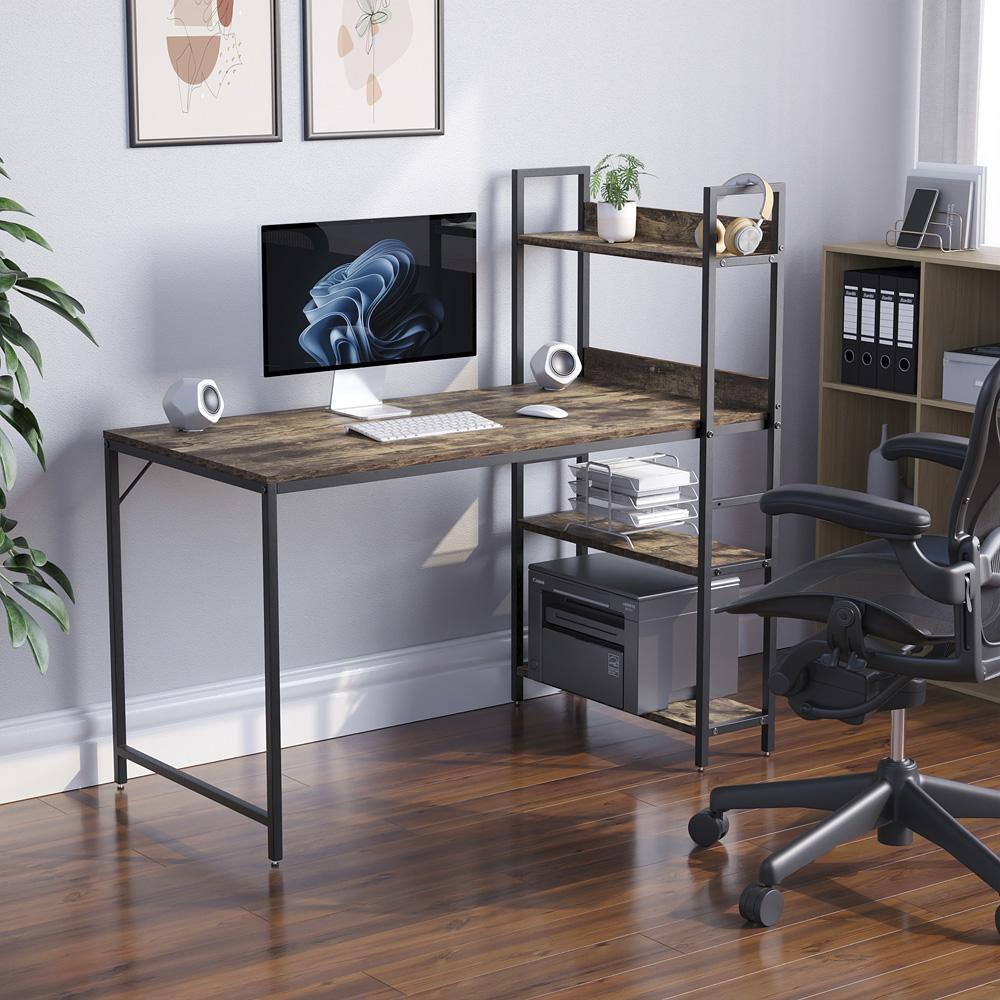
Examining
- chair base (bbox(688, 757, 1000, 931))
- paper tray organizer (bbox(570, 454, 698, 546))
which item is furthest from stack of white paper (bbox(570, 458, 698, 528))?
chair base (bbox(688, 757, 1000, 931))

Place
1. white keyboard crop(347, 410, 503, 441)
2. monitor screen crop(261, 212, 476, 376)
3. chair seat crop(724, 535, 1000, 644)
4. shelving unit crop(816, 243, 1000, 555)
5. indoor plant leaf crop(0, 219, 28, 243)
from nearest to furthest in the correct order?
1. chair seat crop(724, 535, 1000, 644)
2. indoor plant leaf crop(0, 219, 28, 243)
3. white keyboard crop(347, 410, 503, 441)
4. monitor screen crop(261, 212, 476, 376)
5. shelving unit crop(816, 243, 1000, 555)

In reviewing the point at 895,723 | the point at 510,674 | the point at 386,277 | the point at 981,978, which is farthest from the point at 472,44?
the point at 981,978

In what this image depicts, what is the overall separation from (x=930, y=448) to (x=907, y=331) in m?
1.07

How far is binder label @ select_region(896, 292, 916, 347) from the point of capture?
14.2 ft

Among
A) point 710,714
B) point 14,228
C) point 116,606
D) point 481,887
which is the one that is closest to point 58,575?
point 116,606

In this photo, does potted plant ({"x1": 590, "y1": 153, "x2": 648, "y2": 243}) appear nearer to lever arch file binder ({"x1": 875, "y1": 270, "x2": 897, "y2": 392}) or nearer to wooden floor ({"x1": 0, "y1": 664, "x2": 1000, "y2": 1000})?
lever arch file binder ({"x1": 875, "y1": 270, "x2": 897, "y2": 392})

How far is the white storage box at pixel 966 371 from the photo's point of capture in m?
4.20

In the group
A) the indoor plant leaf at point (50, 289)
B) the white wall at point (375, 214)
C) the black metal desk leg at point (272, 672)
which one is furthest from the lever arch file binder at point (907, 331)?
the indoor plant leaf at point (50, 289)

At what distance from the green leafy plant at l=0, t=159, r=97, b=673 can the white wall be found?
0.20 m

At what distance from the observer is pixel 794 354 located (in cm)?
469

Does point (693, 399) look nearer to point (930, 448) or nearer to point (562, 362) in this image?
point (562, 362)

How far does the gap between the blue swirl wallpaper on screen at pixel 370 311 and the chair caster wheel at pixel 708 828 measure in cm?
122

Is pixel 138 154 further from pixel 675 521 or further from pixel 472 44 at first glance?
pixel 675 521

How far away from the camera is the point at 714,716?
3.99 metres
